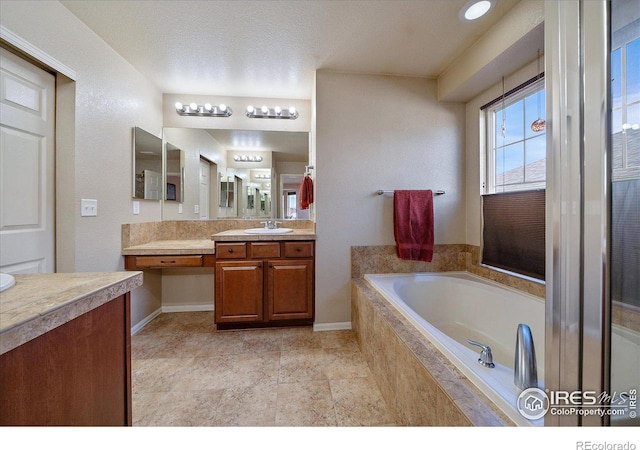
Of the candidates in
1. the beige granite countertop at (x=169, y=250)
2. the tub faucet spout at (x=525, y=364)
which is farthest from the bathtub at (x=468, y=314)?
the beige granite countertop at (x=169, y=250)

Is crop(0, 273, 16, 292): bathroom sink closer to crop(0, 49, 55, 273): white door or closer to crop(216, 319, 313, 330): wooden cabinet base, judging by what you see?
crop(0, 49, 55, 273): white door

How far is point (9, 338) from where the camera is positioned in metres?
0.47

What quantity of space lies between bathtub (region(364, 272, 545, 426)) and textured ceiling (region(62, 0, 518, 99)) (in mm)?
1854

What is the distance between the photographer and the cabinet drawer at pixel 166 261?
2115 mm

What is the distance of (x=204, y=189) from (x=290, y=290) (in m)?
1.53

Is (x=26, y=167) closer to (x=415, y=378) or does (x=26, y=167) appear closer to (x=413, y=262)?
(x=415, y=378)

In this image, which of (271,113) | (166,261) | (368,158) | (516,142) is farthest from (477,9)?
(166,261)

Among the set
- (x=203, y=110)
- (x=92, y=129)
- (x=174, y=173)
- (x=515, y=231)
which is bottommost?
(x=515, y=231)

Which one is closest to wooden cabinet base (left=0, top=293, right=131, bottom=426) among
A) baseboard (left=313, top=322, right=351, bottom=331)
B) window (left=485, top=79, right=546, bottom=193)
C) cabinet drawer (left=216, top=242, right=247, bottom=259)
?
cabinet drawer (left=216, top=242, right=247, bottom=259)

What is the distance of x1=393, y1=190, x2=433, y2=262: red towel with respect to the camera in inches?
87.6

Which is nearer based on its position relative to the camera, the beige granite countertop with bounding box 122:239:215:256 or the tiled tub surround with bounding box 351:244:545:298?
the beige granite countertop with bounding box 122:239:215:256

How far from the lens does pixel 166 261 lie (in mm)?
2160

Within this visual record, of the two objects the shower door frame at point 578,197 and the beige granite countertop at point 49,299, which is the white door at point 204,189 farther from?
the shower door frame at point 578,197

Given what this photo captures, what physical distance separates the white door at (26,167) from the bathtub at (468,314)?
223 centimetres
